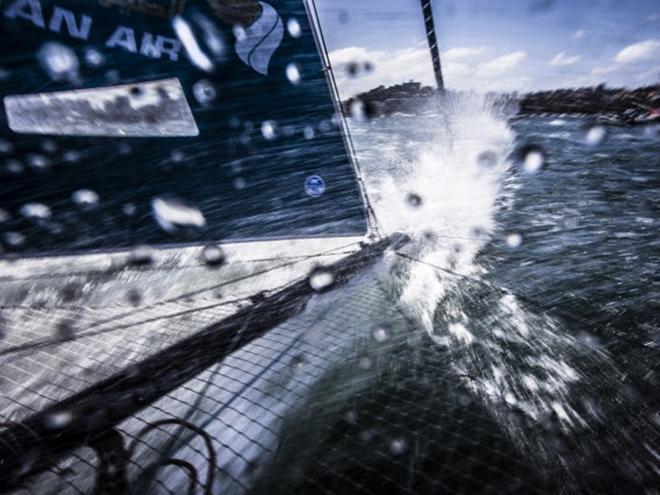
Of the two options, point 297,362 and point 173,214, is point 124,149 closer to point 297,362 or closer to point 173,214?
point 173,214

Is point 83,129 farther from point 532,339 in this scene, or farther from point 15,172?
point 532,339

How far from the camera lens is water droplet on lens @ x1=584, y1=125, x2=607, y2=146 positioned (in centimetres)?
885

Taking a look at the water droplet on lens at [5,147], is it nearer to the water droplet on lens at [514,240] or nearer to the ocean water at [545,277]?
the ocean water at [545,277]

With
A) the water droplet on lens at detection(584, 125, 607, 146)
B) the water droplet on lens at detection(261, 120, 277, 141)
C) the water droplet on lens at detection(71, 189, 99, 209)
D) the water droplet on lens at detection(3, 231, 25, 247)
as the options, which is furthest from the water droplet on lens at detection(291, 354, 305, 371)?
the water droplet on lens at detection(584, 125, 607, 146)

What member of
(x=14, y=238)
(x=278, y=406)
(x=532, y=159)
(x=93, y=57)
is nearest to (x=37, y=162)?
(x=14, y=238)

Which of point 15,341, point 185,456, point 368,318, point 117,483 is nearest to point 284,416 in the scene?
point 185,456

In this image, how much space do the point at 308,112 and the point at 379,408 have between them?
242 centimetres

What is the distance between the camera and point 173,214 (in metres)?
3.62

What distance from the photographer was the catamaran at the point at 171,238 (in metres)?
1.69

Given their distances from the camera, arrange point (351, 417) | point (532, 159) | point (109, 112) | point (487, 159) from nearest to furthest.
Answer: point (351, 417) → point (109, 112) → point (487, 159) → point (532, 159)

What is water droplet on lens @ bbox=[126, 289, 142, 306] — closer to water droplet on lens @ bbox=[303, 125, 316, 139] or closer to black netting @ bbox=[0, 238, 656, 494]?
black netting @ bbox=[0, 238, 656, 494]

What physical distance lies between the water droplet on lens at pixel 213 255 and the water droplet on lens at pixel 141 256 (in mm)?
499

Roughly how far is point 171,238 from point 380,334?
2.20 metres

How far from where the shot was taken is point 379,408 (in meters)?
2.67
